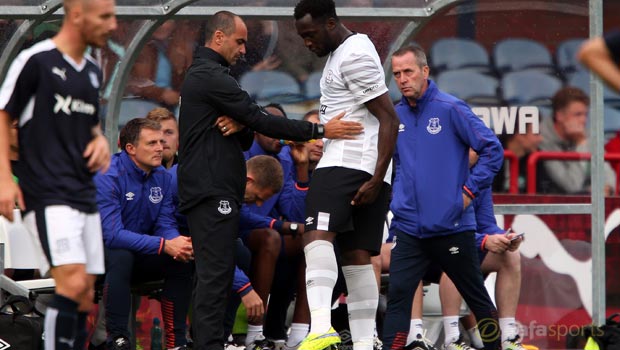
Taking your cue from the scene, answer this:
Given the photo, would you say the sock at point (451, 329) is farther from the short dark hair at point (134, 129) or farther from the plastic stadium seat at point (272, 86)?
the short dark hair at point (134, 129)

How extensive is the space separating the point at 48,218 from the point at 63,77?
1.92 ft

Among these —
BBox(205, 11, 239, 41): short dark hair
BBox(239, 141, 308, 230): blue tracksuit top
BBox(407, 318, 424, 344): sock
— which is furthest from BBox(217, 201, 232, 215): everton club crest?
BBox(407, 318, 424, 344): sock

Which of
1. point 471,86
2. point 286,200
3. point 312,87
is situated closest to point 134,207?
point 286,200

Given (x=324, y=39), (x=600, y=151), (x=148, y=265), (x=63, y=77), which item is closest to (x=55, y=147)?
(x=63, y=77)

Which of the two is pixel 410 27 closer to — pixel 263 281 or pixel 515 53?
pixel 515 53

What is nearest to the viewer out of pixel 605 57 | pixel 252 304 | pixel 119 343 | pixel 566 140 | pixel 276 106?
pixel 605 57

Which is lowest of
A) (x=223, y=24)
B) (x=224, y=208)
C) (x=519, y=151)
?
(x=224, y=208)

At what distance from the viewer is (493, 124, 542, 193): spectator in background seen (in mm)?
9867

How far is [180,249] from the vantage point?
7.54 metres

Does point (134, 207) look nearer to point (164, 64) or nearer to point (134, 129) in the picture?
point (134, 129)

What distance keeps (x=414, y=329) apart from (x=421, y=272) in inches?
35.1

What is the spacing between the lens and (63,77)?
5.23 m

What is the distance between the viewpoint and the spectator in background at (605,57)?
170 inches

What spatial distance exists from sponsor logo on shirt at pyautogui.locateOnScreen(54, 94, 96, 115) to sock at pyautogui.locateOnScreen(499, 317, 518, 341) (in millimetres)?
4092
